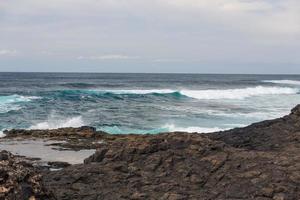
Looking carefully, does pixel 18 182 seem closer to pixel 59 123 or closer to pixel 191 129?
pixel 191 129

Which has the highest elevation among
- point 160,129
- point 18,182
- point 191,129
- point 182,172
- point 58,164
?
point 18,182

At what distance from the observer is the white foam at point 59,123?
32688 millimetres

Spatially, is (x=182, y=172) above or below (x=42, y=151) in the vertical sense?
above

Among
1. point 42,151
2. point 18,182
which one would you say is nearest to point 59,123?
point 42,151

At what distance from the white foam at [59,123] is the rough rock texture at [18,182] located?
27451 millimetres

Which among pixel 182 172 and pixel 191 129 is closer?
pixel 182 172

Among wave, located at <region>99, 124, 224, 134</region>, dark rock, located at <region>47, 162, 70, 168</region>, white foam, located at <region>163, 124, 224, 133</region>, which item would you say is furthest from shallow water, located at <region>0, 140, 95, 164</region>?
white foam, located at <region>163, 124, 224, 133</region>

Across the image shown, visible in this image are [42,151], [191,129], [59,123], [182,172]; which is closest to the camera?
[182,172]

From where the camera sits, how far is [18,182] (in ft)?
16.6

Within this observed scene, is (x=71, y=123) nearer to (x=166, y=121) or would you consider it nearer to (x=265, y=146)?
(x=166, y=121)

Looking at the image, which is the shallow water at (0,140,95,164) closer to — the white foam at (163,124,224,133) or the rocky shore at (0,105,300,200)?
the rocky shore at (0,105,300,200)

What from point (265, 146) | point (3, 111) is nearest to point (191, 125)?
point (3, 111)

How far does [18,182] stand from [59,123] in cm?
2957

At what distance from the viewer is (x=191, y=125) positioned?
30984 mm
